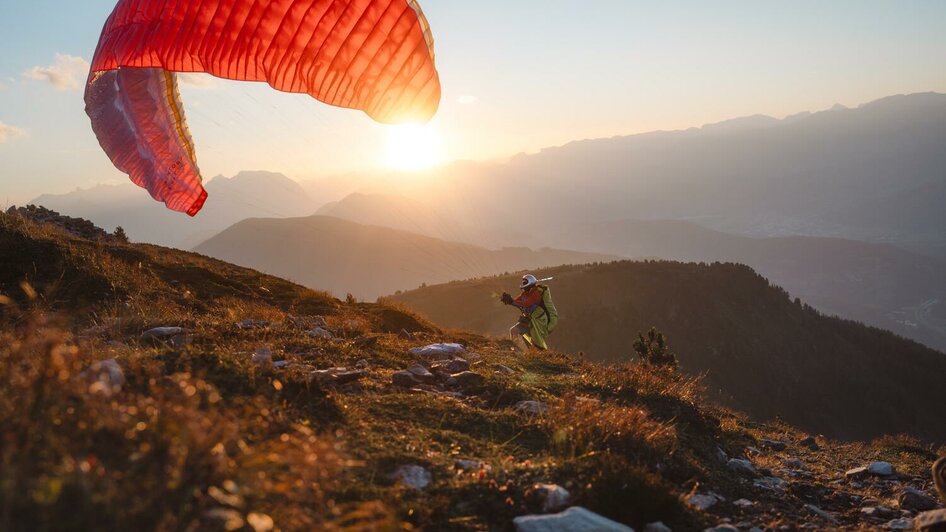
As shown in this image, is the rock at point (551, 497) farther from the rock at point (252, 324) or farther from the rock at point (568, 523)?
the rock at point (252, 324)

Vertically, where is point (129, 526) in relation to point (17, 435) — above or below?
below

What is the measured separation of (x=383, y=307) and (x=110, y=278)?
6.21 metres

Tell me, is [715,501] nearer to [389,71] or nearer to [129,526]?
[129,526]

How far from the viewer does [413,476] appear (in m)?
3.54

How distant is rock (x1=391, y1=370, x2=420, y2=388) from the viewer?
6086 mm

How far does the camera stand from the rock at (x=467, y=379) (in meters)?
6.54

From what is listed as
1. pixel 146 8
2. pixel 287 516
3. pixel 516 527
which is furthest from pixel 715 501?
pixel 146 8

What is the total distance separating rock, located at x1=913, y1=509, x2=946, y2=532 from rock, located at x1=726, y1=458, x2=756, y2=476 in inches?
94.6

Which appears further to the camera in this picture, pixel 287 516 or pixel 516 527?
pixel 516 527

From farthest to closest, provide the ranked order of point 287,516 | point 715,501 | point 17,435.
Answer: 1. point 715,501
2. point 287,516
3. point 17,435

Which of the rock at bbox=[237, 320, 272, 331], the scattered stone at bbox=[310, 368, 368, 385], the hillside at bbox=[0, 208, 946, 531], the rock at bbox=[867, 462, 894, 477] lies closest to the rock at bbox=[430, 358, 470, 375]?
the hillside at bbox=[0, 208, 946, 531]

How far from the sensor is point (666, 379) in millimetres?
9211

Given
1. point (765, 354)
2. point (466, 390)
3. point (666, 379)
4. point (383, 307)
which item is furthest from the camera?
point (765, 354)

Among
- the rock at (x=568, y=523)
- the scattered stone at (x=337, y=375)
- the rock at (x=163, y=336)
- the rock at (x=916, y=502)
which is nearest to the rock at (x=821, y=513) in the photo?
the rock at (x=916, y=502)
